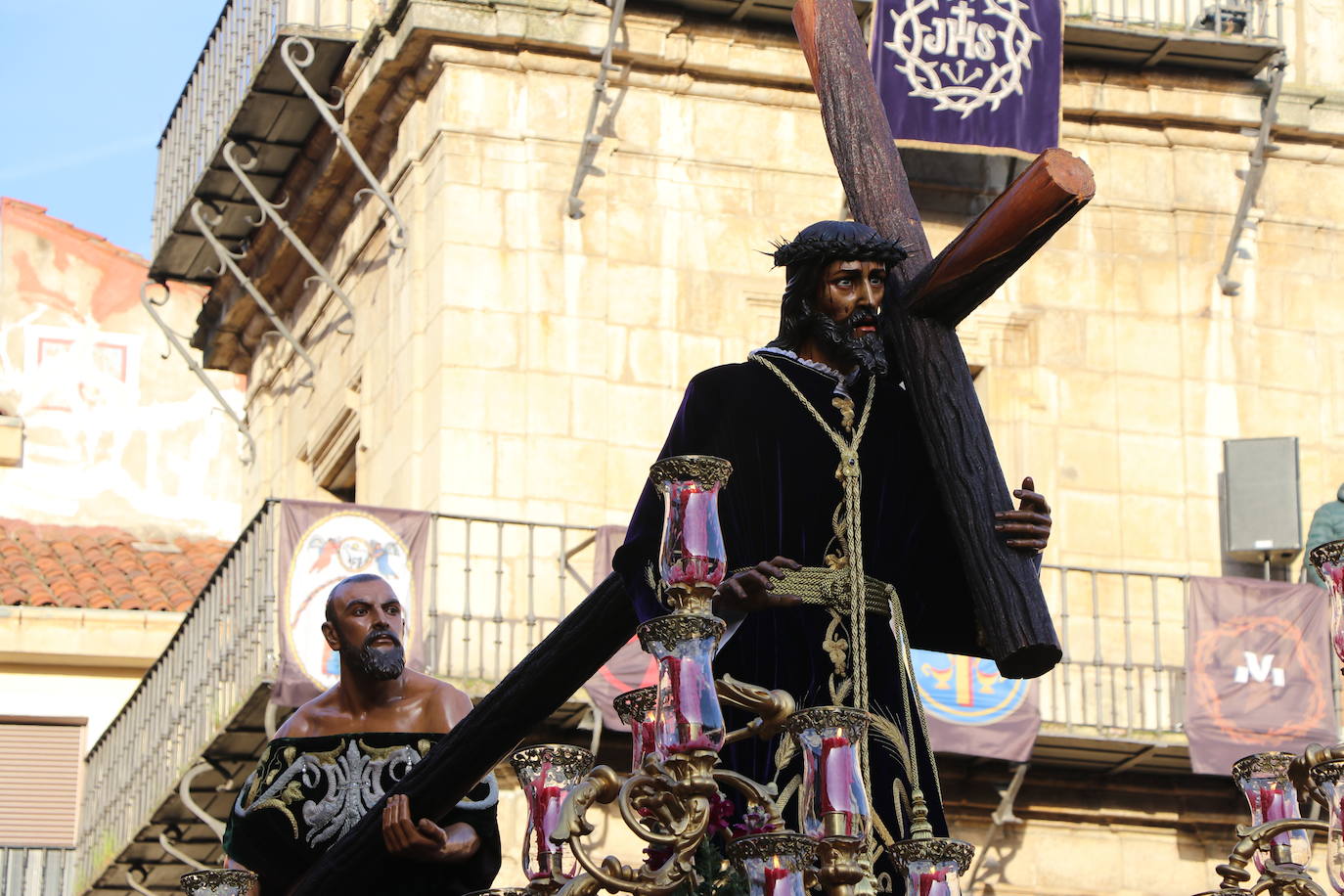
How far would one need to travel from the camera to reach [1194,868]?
19641mm

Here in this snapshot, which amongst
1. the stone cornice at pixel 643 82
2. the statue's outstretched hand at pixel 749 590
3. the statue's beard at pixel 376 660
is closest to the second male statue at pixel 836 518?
the statue's outstretched hand at pixel 749 590

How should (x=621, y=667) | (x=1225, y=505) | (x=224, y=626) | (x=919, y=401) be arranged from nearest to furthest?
(x=919, y=401), (x=621, y=667), (x=224, y=626), (x=1225, y=505)

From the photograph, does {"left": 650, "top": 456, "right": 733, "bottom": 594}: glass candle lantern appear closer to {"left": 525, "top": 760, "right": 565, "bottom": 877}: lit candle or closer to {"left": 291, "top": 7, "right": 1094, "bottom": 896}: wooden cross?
{"left": 291, "top": 7, "right": 1094, "bottom": 896}: wooden cross

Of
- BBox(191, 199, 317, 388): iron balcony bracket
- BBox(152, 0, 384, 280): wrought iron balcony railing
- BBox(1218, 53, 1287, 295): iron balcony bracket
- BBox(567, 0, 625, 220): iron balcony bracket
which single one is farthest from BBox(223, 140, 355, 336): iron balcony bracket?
BBox(1218, 53, 1287, 295): iron balcony bracket

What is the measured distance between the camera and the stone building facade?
19.2 m

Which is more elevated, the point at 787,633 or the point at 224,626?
the point at 224,626

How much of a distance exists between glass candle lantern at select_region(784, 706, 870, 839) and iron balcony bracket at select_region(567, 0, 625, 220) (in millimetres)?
13546

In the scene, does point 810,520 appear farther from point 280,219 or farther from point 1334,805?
point 280,219

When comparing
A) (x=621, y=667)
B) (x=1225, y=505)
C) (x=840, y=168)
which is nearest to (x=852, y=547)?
(x=840, y=168)

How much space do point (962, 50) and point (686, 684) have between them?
13.9 metres

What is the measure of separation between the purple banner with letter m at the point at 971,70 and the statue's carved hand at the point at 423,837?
1211 centimetres

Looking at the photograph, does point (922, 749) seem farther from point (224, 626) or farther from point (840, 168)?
point (224, 626)

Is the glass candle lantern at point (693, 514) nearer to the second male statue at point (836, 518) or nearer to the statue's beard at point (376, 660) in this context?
the second male statue at point (836, 518)

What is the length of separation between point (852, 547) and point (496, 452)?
12456 millimetres
